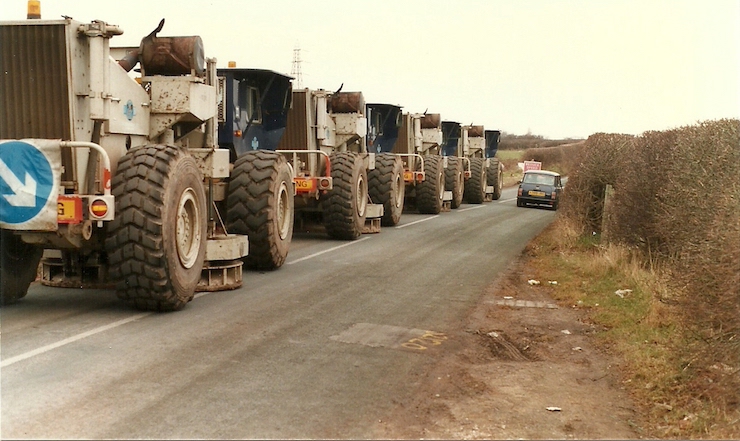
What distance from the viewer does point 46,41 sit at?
27.1 feet

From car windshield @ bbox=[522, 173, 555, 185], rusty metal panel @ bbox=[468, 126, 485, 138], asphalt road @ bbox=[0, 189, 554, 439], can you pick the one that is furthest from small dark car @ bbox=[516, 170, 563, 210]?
asphalt road @ bbox=[0, 189, 554, 439]

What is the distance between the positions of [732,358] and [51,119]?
240 inches

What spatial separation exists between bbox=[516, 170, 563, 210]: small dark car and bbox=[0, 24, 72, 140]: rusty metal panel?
82.2 ft

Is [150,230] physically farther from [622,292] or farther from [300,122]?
[300,122]

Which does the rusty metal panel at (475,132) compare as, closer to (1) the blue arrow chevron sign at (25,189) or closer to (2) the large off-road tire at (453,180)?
(2) the large off-road tire at (453,180)

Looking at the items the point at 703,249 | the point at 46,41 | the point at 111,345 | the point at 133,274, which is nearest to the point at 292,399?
the point at 111,345

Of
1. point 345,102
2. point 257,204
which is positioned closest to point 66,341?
point 257,204

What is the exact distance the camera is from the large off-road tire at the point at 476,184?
3406cm

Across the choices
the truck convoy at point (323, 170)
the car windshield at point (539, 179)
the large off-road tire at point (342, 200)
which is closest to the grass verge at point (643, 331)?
the large off-road tire at point (342, 200)

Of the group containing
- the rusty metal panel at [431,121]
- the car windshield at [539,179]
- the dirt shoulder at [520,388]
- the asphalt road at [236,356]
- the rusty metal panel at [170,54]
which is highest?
the rusty metal panel at [170,54]

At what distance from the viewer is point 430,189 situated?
2558 cm

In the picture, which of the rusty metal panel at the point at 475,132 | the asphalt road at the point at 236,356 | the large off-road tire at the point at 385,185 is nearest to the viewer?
the asphalt road at the point at 236,356

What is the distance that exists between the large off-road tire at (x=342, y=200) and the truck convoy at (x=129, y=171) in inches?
116

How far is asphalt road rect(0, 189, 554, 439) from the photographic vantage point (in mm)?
5656
